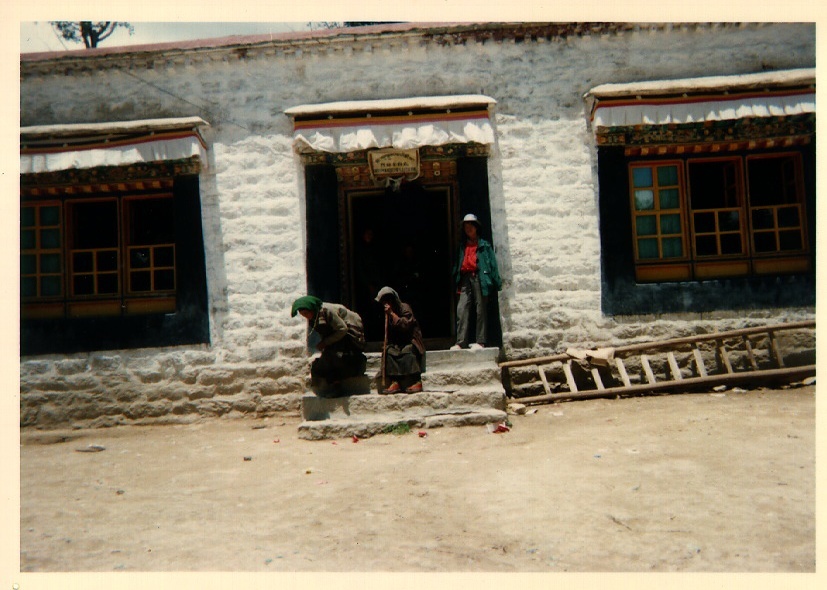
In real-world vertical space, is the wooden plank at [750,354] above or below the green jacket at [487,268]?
below

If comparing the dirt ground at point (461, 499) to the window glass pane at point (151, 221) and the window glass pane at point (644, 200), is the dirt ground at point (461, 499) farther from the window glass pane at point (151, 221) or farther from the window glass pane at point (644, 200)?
the window glass pane at point (151, 221)

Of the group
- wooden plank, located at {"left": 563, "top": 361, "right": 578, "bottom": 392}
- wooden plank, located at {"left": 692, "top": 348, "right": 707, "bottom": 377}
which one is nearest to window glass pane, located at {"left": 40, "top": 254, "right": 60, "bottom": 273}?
wooden plank, located at {"left": 563, "top": 361, "right": 578, "bottom": 392}

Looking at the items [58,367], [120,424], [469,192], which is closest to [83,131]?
[58,367]

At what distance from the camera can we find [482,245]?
20.3 feet

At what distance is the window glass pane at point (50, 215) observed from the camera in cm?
667

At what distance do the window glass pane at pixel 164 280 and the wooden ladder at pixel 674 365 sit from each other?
11.5 feet

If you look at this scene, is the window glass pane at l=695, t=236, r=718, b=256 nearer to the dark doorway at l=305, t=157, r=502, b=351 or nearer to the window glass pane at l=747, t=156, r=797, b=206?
the window glass pane at l=747, t=156, r=797, b=206

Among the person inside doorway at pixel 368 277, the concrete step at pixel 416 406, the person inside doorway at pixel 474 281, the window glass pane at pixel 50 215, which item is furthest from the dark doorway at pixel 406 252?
the window glass pane at pixel 50 215

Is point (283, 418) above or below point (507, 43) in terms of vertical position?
below

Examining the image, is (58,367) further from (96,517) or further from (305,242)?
(96,517)

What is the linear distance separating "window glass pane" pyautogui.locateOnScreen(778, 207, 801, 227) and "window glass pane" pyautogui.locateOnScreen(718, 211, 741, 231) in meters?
0.40
